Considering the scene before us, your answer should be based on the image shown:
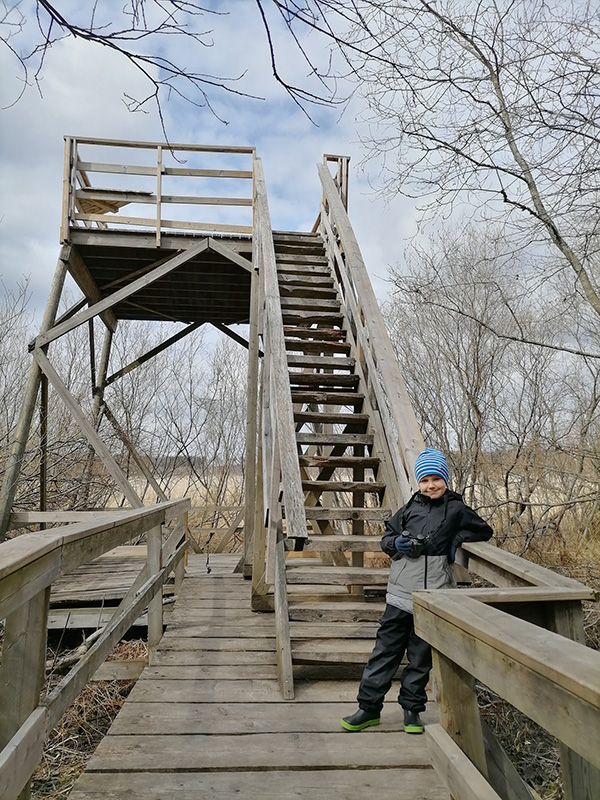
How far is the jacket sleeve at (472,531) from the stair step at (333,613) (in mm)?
1296

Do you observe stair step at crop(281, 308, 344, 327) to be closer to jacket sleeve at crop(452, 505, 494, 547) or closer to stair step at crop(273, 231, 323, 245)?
stair step at crop(273, 231, 323, 245)

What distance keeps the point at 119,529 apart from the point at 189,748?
108 cm

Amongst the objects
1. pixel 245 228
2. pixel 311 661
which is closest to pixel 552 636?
pixel 311 661

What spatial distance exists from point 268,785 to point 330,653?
44.2 inches

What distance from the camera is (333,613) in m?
3.83

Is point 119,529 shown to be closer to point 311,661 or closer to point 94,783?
point 94,783

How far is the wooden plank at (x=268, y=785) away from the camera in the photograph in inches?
89.2

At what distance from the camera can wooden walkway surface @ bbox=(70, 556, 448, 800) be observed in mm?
2326

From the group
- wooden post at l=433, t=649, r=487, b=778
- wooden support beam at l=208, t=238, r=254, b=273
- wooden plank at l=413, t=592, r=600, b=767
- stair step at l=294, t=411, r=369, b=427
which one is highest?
wooden support beam at l=208, t=238, r=254, b=273

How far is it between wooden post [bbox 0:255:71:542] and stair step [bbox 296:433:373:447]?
371 cm

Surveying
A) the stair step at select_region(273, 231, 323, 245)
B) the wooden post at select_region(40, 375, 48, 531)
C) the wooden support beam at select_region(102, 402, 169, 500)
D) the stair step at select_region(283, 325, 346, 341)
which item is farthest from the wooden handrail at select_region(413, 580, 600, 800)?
the wooden support beam at select_region(102, 402, 169, 500)

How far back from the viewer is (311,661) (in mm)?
3400

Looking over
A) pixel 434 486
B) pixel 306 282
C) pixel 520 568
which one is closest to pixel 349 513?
pixel 434 486

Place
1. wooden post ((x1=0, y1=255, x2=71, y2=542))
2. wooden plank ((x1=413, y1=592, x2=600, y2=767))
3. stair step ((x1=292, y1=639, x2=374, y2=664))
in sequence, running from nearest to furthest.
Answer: wooden plank ((x1=413, y1=592, x2=600, y2=767)), stair step ((x1=292, y1=639, x2=374, y2=664)), wooden post ((x1=0, y1=255, x2=71, y2=542))
